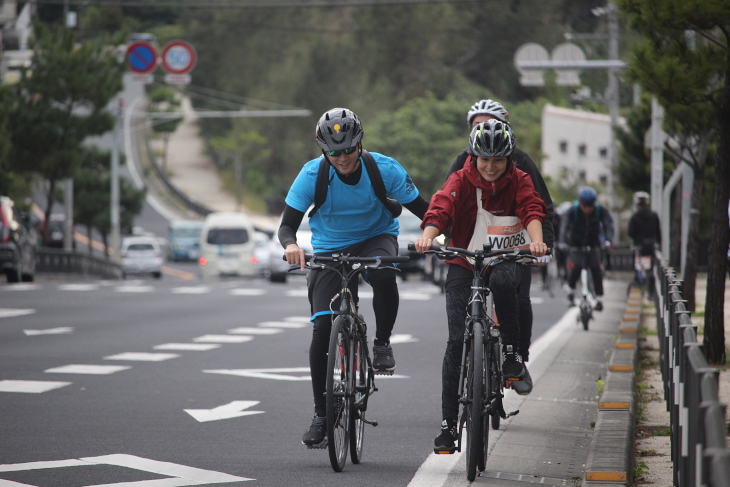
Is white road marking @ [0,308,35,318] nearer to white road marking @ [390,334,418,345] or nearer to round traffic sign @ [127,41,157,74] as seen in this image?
white road marking @ [390,334,418,345]

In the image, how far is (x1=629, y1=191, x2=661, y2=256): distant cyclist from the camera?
18.5 metres

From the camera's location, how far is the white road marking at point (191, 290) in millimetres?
23448

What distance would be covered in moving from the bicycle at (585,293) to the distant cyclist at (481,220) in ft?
26.1

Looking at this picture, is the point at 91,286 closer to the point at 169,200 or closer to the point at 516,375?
the point at 516,375

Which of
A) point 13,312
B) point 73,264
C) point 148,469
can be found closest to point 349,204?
point 148,469

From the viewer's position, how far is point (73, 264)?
116ft

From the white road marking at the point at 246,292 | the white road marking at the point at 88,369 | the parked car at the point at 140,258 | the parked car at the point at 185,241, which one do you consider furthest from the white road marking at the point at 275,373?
the parked car at the point at 185,241

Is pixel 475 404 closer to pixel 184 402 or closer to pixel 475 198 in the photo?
pixel 475 198

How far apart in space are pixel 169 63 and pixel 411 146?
32.3 metres

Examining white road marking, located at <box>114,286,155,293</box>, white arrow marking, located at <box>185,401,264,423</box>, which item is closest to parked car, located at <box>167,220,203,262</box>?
white road marking, located at <box>114,286,155,293</box>

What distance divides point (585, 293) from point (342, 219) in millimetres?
8372

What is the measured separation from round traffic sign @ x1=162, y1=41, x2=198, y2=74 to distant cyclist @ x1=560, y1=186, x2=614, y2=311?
2462cm

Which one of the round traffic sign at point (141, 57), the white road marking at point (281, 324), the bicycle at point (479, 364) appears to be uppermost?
the round traffic sign at point (141, 57)

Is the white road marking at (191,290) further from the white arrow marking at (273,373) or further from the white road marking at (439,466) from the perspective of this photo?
the white road marking at (439,466)
